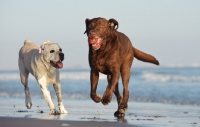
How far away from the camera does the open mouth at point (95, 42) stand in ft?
30.5

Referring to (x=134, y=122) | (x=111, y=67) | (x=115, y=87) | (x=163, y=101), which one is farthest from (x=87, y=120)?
(x=163, y=101)

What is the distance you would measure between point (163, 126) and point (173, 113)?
2.45 m

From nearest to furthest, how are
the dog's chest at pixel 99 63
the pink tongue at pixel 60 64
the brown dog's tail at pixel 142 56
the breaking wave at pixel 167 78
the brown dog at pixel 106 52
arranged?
the brown dog at pixel 106 52
the dog's chest at pixel 99 63
the pink tongue at pixel 60 64
the brown dog's tail at pixel 142 56
the breaking wave at pixel 167 78

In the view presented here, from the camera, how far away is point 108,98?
31.0 feet

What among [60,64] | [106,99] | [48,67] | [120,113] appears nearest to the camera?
[106,99]

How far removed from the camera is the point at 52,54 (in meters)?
10.3

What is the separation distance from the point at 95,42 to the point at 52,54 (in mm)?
1221

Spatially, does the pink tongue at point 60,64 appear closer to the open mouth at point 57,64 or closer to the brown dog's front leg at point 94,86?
the open mouth at point 57,64

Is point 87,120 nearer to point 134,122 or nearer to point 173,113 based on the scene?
point 134,122

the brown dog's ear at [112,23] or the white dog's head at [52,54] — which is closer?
the brown dog's ear at [112,23]

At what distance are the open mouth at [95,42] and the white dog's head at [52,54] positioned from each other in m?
1.02

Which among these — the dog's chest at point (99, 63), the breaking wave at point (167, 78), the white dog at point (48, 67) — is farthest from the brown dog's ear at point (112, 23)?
the breaking wave at point (167, 78)

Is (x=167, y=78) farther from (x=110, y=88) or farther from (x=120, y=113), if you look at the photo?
(x=110, y=88)

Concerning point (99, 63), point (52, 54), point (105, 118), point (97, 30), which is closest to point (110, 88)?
point (99, 63)
